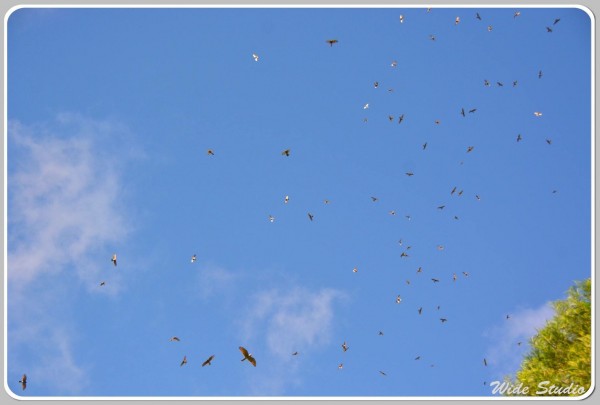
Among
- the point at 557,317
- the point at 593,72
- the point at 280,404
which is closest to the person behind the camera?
the point at 280,404

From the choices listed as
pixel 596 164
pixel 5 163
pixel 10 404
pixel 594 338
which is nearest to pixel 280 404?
pixel 10 404

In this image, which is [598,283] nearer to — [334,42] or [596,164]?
[596,164]

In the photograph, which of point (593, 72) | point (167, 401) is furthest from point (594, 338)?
point (167, 401)

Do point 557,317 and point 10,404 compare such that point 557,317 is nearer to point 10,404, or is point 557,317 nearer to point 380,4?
point 380,4

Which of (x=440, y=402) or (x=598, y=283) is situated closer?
(x=440, y=402)

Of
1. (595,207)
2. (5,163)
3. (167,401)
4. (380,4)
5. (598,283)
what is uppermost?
(380,4)

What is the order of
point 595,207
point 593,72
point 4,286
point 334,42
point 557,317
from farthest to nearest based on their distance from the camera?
point 334,42, point 557,317, point 593,72, point 595,207, point 4,286

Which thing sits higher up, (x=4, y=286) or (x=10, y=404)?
(x=4, y=286)
